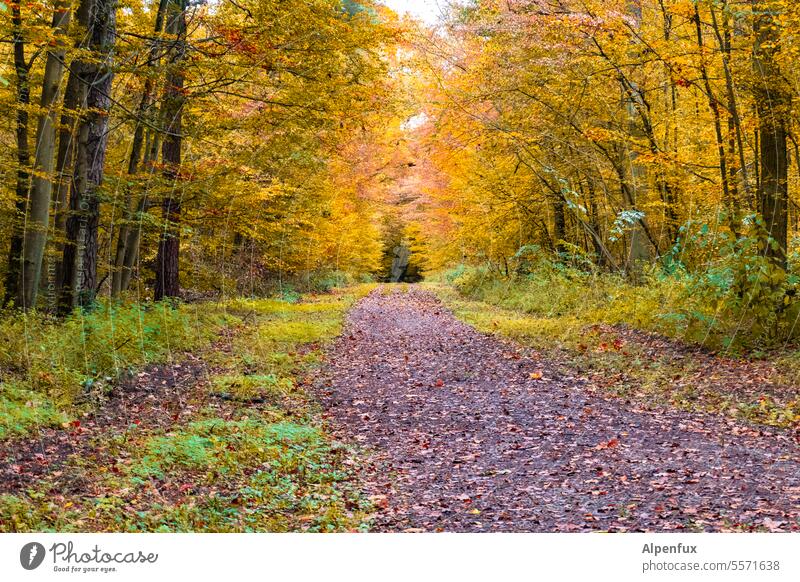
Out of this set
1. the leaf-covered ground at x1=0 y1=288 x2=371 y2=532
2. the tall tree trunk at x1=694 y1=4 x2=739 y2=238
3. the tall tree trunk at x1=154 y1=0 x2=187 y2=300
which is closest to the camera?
the leaf-covered ground at x1=0 y1=288 x2=371 y2=532

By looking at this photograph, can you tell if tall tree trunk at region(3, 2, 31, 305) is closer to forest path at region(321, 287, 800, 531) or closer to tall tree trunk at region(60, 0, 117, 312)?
tall tree trunk at region(60, 0, 117, 312)

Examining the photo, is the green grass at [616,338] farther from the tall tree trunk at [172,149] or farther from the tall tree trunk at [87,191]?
the tall tree trunk at [87,191]

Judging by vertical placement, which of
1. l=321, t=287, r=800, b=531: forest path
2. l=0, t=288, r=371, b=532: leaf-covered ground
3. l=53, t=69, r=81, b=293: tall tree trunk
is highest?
l=53, t=69, r=81, b=293: tall tree trunk

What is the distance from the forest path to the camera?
4699mm

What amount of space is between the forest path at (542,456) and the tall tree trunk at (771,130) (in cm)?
388

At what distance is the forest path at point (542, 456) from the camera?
470 cm

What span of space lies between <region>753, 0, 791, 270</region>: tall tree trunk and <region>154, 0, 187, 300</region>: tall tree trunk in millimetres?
8240

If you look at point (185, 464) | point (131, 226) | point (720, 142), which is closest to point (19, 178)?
point (131, 226)

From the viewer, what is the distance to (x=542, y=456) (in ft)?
20.5

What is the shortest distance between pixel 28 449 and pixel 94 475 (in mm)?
959

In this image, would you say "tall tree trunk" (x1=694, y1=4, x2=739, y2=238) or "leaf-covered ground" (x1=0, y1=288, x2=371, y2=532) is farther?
"tall tree trunk" (x1=694, y1=4, x2=739, y2=238)

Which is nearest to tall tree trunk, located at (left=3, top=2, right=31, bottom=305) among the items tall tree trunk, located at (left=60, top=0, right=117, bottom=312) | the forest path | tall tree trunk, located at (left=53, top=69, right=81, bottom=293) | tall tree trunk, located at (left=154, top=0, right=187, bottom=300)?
tall tree trunk, located at (left=53, top=69, right=81, bottom=293)

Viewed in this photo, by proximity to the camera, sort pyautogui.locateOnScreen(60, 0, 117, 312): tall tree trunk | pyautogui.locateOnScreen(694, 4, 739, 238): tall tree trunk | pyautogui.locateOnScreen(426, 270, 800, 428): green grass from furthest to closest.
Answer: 1. pyautogui.locateOnScreen(60, 0, 117, 312): tall tree trunk
2. pyautogui.locateOnScreen(694, 4, 739, 238): tall tree trunk
3. pyautogui.locateOnScreen(426, 270, 800, 428): green grass

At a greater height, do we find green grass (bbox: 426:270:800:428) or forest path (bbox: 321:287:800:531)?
green grass (bbox: 426:270:800:428)
